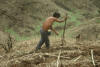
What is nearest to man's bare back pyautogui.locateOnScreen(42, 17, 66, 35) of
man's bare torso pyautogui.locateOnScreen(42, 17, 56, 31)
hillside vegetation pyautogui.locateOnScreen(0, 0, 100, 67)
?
man's bare torso pyautogui.locateOnScreen(42, 17, 56, 31)

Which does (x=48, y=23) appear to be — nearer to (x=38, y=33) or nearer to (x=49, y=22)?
(x=49, y=22)

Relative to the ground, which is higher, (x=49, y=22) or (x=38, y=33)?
(x=49, y=22)

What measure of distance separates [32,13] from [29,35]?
3001 millimetres

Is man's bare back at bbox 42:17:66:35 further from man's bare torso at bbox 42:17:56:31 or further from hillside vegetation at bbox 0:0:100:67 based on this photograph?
hillside vegetation at bbox 0:0:100:67

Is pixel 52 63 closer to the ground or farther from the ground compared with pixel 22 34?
farther from the ground

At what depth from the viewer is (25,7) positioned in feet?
49.2

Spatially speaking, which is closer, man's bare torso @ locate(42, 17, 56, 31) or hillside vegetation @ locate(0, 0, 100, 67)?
hillside vegetation @ locate(0, 0, 100, 67)

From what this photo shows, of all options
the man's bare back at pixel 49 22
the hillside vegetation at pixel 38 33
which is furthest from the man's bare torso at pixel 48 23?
the hillside vegetation at pixel 38 33

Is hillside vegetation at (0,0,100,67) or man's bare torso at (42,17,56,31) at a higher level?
man's bare torso at (42,17,56,31)

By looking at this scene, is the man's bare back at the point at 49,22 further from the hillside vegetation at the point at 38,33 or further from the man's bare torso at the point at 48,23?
the hillside vegetation at the point at 38,33

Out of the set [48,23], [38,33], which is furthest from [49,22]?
[38,33]

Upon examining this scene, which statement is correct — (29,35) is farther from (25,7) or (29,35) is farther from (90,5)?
(90,5)

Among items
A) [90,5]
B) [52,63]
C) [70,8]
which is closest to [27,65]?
[52,63]

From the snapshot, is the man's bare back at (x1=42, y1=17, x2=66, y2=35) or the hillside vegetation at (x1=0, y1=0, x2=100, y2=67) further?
the man's bare back at (x1=42, y1=17, x2=66, y2=35)
